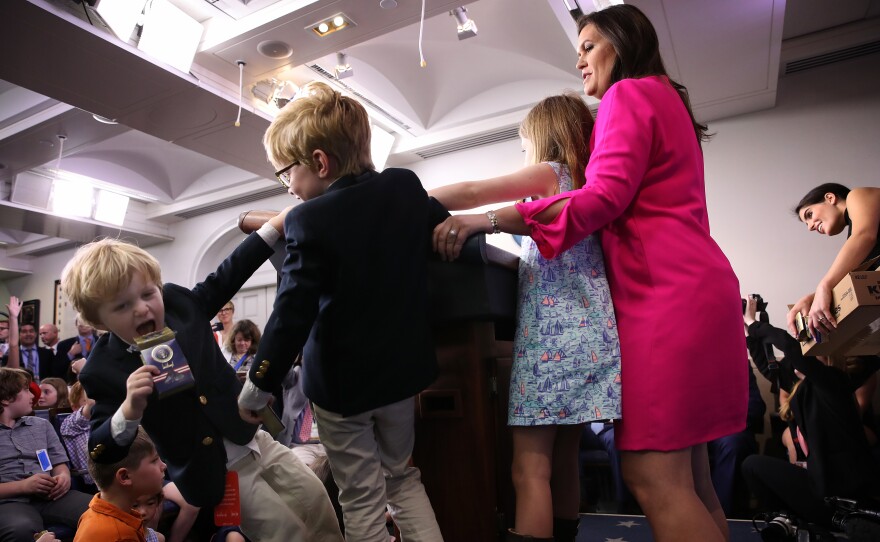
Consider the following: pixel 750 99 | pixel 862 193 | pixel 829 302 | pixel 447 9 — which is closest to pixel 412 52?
pixel 447 9

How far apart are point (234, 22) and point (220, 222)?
505 centimetres

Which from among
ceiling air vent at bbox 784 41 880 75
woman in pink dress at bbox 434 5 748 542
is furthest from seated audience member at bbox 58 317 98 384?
ceiling air vent at bbox 784 41 880 75

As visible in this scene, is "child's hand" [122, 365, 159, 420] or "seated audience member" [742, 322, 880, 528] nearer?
"child's hand" [122, 365, 159, 420]

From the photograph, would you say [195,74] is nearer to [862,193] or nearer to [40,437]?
[40,437]

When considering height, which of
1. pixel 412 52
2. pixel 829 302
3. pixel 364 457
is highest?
pixel 412 52

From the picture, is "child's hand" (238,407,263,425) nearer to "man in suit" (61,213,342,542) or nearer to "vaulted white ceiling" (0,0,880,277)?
"man in suit" (61,213,342,542)

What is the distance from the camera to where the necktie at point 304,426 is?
396 centimetres

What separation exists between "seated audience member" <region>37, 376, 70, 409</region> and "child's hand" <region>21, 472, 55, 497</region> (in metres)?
1.65

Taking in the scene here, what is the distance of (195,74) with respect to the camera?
4.83 meters

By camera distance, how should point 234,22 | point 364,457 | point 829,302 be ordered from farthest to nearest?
1. point 234,22
2. point 829,302
3. point 364,457

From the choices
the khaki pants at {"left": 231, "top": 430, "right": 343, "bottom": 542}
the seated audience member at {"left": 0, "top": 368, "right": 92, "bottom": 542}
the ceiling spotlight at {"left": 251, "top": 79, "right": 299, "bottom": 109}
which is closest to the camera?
the khaki pants at {"left": 231, "top": 430, "right": 343, "bottom": 542}

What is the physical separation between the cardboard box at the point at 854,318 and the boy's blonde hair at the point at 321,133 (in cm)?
166

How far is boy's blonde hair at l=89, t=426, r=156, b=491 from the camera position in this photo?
2029 mm

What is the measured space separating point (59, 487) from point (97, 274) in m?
2.35
